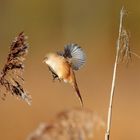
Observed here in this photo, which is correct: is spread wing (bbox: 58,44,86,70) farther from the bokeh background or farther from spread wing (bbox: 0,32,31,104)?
the bokeh background

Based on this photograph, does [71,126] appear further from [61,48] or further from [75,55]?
[61,48]

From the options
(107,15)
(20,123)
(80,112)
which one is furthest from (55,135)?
(107,15)

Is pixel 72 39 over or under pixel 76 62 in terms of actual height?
over

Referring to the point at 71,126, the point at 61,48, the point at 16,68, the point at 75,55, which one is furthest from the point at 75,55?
the point at 61,48

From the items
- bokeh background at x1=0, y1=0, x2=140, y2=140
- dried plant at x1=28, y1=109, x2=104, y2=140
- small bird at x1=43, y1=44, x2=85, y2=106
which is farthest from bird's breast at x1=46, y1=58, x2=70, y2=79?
bokeh background at x1=0, y1=0, x2=140, y2=140

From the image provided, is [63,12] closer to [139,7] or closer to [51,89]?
[139,7]

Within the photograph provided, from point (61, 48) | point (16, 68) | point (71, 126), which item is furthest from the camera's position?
point (61, 48)

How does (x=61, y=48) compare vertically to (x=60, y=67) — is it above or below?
above
